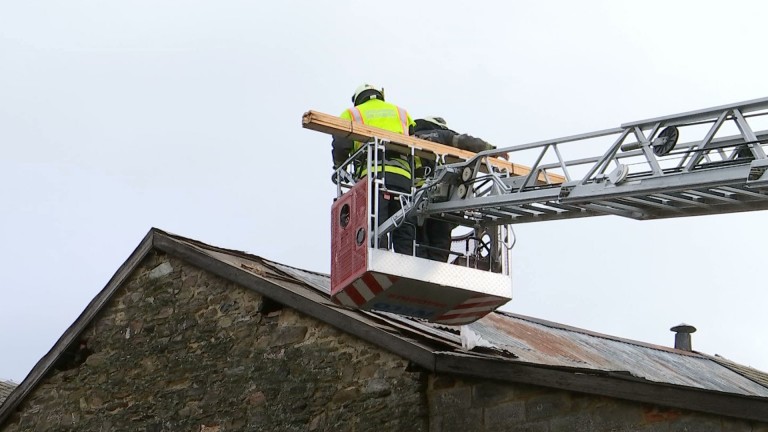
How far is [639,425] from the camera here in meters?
9.66

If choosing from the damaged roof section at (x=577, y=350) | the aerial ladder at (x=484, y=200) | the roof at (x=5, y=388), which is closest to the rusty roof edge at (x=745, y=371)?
the damaged roof section at (x=577, y=350)

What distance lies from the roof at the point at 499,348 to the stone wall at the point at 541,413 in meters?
0.13

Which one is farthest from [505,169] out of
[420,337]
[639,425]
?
[639,425]

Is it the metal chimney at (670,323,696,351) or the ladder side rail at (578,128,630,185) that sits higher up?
the metal chimney at (670,323,696,351)

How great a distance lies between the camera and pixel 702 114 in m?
9.16

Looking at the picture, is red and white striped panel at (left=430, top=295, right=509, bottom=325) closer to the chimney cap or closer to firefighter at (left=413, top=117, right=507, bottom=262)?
firefighter at (left=413, top=117, right=507, bottom=262)

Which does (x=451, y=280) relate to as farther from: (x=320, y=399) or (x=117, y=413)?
(x=117, y=413)

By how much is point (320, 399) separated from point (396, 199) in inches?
83.9

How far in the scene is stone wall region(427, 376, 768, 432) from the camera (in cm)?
948

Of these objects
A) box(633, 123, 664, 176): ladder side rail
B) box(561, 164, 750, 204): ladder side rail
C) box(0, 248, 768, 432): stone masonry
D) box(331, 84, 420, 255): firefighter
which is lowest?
box(0, 248, 768, 432): stone masonry

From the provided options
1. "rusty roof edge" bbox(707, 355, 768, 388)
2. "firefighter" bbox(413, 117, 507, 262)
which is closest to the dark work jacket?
"firefighter" bbox(413, 117, 507, 262)

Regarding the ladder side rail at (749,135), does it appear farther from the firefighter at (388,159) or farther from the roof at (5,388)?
the roof at (5,388)

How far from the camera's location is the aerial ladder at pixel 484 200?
9383 millimetres

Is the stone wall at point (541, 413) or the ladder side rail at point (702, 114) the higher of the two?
the ladder side rail at point (702, 114)
